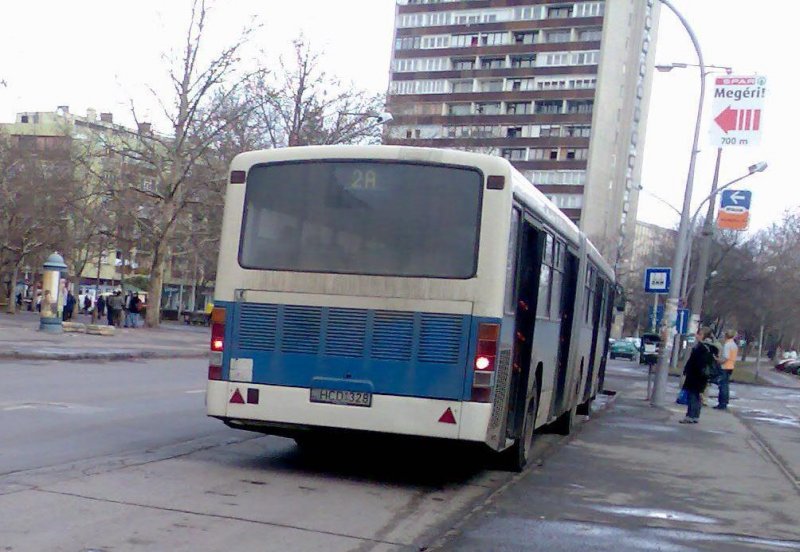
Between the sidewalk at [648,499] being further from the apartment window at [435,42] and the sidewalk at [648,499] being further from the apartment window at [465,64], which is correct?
the apartment window at [435,42]

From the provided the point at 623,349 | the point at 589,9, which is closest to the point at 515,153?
the point at 589,9

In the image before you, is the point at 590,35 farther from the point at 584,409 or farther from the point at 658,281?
the point at 584,409

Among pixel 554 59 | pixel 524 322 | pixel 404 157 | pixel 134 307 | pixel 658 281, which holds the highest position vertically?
pixel 554 59

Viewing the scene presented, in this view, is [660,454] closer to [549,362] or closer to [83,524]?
[549,362]

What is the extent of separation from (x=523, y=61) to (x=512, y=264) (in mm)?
101927

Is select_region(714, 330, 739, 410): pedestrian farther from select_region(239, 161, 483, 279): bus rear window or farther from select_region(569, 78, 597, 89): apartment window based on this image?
select_region(569, 78, 597, 89): apartment window

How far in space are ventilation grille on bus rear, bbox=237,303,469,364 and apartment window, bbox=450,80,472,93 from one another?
103 m

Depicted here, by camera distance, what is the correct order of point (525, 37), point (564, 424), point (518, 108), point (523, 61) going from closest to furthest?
point (564, 424)
point (525, 37)
point (523, 61)
point (518, 108)

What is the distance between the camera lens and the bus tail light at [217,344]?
958 cm

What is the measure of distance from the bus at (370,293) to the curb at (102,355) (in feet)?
→ 47.7

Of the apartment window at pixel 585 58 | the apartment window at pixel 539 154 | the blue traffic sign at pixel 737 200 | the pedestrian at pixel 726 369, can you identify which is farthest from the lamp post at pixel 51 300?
the apartment window at pixel 585 58

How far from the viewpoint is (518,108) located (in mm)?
109312

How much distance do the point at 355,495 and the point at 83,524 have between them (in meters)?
2.70

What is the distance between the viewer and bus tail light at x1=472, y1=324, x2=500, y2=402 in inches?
354
